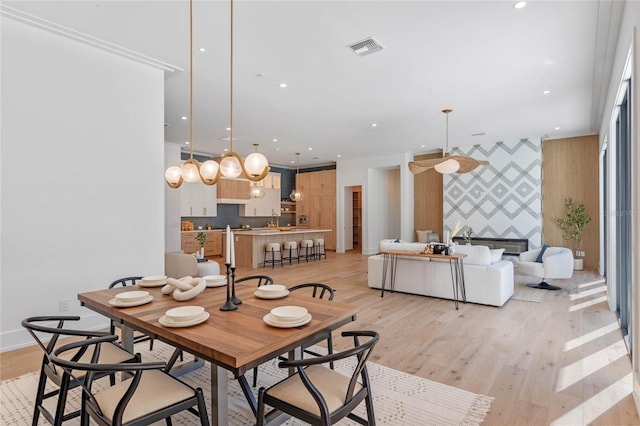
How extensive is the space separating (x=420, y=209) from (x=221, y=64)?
7763 millimetres

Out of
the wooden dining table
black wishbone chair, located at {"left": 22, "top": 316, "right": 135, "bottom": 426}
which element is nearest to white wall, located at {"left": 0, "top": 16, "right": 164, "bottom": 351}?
the wooden dining table

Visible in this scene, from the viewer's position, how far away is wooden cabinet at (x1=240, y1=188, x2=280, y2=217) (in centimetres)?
1162

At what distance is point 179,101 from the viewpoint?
5578 millimetres

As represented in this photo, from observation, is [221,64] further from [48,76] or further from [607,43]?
[607,43]

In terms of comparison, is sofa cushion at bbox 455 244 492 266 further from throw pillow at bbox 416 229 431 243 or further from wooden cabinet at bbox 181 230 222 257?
wooden cabinet at bbox 181 230 222 257

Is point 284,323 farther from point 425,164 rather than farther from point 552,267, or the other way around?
point 552,267

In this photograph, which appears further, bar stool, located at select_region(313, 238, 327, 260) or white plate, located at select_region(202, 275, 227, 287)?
bar stool, located at select_region(313, 238, 327, 260)

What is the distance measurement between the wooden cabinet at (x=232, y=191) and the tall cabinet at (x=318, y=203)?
2306mm

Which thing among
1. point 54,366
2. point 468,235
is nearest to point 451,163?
point 468,235

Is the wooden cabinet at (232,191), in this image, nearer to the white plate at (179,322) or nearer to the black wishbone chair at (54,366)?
the black wishbone chair at (54,366)

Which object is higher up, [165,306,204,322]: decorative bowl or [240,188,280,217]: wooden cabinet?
[240,188,280,217]: wooden cabinet

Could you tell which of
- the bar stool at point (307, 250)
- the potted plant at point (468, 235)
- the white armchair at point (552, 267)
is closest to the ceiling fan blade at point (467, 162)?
the white armchair at point (552, 267)

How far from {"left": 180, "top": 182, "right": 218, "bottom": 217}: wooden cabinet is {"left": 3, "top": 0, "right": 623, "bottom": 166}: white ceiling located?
A: 2.89 metres

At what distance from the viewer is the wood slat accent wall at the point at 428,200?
33.1 feet
